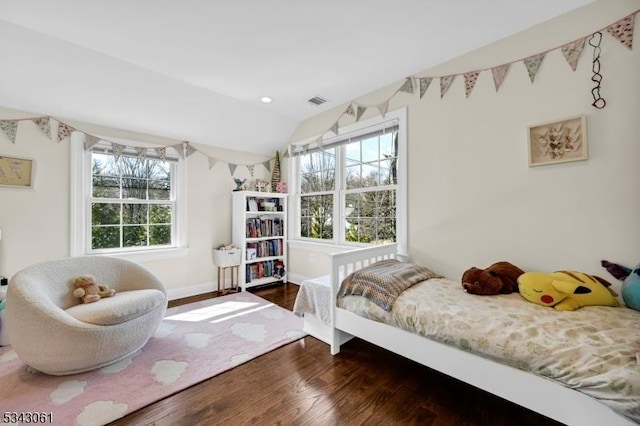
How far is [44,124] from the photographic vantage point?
8.62ft

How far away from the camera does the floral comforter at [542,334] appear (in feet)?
3.32

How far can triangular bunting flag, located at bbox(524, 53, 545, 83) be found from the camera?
1927 mm

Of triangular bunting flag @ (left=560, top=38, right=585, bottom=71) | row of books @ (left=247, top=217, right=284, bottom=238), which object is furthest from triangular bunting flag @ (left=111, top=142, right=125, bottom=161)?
triangular bunting flag @ (left=560, top=38, right=585, bottom=71)

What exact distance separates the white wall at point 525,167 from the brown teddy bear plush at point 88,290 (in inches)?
106

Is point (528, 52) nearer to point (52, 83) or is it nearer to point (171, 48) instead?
point (171, 48)

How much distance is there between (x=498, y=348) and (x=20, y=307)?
9.02 feet

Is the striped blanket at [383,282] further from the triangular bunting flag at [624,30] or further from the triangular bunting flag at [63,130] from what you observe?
the triangular bunting flag at [63,130]

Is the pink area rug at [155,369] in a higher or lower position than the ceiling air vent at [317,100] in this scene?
lower

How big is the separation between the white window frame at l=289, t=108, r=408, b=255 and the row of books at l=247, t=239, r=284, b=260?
0.22 meters

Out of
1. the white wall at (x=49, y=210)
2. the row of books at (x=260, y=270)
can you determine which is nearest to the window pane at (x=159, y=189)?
the white wall at (x=49, y=210)

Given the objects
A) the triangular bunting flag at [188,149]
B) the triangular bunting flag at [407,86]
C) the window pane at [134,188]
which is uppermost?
the triangular bunting flag at [407,86]

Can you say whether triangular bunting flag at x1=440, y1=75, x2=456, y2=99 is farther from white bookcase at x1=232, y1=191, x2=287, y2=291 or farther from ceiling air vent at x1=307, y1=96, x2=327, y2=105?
white bookcase at x1=232, y1=191, x2=287, y2=291

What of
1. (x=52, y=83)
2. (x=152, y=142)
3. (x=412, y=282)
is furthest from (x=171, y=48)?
(x=412, y=282)

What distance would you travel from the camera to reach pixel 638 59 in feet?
5.23
